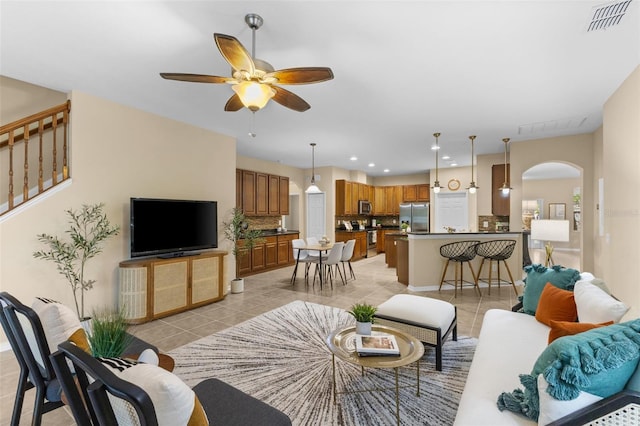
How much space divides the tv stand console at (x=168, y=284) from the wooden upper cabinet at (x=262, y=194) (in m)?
2.54

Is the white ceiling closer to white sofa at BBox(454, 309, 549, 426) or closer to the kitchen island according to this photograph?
the kitchen island

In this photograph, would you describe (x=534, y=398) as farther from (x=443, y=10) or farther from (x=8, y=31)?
(x=8, y=31)

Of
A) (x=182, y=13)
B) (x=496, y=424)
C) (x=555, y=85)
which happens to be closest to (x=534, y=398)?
(x=496, y=424)

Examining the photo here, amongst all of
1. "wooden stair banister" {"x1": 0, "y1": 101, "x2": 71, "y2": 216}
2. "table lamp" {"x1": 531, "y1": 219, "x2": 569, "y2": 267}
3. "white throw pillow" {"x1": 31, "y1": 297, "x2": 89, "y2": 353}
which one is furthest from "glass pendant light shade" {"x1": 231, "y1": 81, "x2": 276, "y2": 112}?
"table lamp" {"x1": 531, "y1": 219, "x2": 569, "y2": 267}

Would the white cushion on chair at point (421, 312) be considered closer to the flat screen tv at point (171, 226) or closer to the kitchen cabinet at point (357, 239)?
the flat screen tv at point (171, 226)

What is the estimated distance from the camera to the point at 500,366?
1692mm

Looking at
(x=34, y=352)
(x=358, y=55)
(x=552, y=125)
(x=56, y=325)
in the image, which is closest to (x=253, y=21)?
(x=358, y=55)

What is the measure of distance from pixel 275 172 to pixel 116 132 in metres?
4.36

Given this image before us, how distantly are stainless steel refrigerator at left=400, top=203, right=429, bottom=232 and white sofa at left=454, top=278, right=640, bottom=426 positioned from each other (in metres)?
6.58

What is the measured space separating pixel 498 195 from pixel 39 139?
26.2 ft

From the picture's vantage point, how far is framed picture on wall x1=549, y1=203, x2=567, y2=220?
34.5 ft

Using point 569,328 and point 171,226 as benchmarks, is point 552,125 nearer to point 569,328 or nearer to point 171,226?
point 569,328

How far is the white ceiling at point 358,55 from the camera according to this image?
203 cm

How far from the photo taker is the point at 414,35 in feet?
7.47
